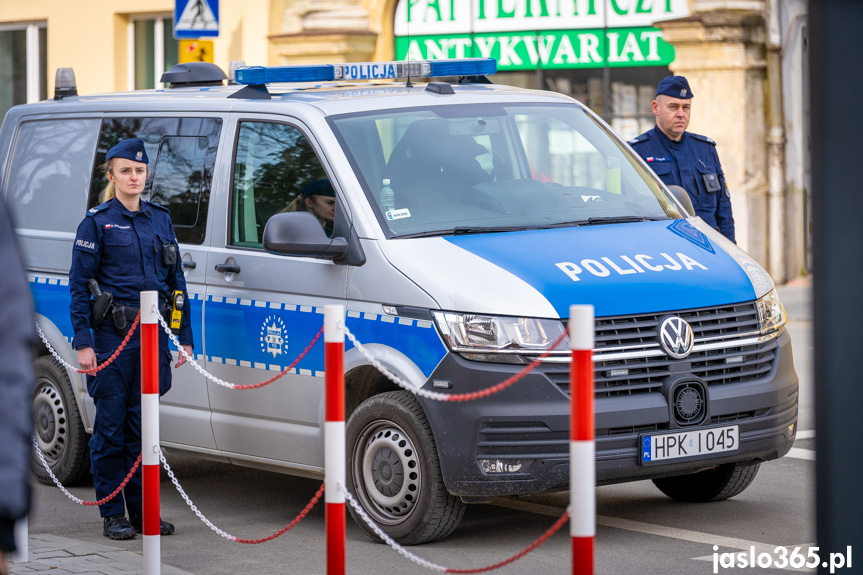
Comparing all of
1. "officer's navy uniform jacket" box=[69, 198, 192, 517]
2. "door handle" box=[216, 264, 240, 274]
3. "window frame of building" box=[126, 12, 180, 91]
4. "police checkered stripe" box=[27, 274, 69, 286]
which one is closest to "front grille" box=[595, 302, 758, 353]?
"door handle" box=[216, 264, 240, 274]

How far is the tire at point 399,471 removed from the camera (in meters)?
6.26

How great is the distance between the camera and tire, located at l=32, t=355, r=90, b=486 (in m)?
8.19

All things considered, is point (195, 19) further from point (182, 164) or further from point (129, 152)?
point (129, 152)

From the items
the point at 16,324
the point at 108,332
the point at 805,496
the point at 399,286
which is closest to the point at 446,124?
the point at 399,286

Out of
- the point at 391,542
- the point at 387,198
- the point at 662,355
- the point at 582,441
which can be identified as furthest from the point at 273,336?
the point at 582,441

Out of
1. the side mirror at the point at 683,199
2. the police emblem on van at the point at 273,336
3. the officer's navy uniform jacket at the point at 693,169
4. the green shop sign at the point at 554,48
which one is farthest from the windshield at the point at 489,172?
the green shop sign at the point at 554,48

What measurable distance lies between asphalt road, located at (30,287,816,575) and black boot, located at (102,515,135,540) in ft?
0.23

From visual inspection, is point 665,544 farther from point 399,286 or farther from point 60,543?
point 60,543

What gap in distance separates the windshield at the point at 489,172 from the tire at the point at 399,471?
0.80 metres

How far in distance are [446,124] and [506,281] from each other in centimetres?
128

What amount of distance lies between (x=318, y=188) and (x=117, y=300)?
3.50 ft

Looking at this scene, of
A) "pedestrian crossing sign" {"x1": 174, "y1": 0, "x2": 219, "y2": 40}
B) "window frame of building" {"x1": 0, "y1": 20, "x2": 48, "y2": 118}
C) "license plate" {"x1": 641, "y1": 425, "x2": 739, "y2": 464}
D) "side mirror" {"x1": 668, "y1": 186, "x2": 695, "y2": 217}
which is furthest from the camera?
"window frame of building" {"x1": 0, "y1": 20, "x2": 48, "y2": 118}

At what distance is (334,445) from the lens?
4.96m

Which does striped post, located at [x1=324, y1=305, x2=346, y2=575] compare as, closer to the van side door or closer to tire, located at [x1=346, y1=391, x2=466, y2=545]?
tire, located at [x1=346, y1=391, x2=466, y2=545]
